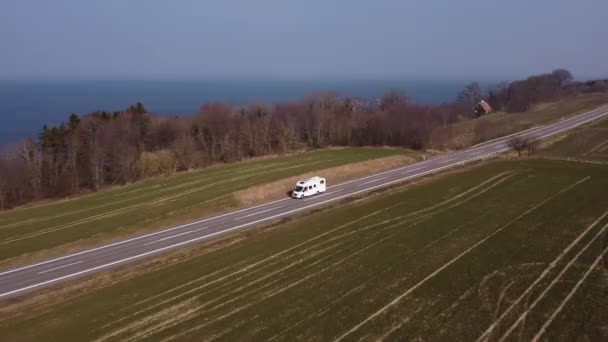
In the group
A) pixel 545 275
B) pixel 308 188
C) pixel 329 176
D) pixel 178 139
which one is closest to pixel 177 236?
pixel 308 188

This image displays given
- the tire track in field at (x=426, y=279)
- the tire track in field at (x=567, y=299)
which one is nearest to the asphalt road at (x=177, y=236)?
the tire track in field at (x=426, y=279)

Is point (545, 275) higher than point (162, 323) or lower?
higher

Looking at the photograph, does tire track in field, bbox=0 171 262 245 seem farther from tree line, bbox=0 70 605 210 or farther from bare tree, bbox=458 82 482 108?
bare tree, bbox=458 82 482 108

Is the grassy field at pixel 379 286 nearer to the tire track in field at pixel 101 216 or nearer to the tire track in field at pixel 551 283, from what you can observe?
the tire track in field at pixel 551 283

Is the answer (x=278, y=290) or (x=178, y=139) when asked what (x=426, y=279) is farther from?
(x=178, y=139)

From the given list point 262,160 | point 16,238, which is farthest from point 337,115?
point 16,238

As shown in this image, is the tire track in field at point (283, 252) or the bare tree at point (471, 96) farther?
the bare tree at point (471, 96)

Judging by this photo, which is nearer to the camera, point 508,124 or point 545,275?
point 545,275

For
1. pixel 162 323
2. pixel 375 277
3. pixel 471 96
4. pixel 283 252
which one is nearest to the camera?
pixel 162 323
